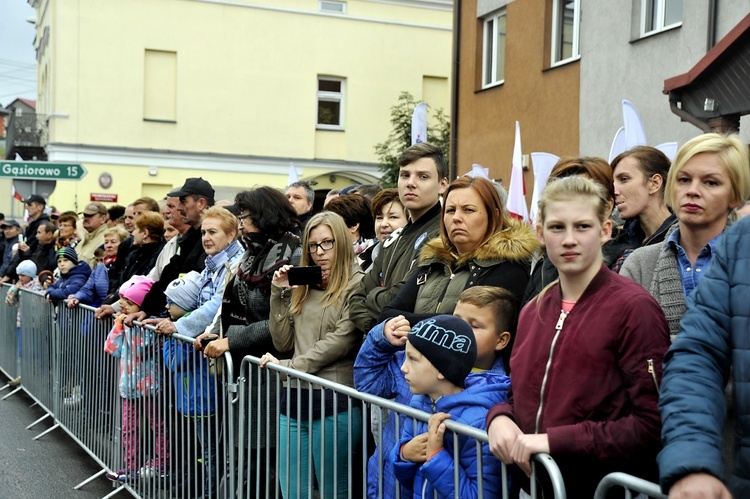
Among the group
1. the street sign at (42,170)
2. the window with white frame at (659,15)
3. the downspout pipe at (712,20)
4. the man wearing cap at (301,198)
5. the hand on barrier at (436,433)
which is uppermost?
the window with white frame at (659,15)

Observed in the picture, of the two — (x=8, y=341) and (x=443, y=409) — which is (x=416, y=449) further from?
(x=8, y=341)

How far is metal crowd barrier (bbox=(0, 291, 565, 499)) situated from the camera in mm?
4109

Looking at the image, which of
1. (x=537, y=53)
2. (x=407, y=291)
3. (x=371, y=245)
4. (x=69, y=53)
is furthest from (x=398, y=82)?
(x=407, y=291)

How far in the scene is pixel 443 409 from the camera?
11.2 feet

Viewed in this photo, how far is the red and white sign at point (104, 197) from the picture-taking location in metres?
26.7

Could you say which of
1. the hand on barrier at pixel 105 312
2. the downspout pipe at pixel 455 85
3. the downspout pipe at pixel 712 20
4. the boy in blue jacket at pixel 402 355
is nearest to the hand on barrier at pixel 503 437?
the boy in blue jacket at pixel 402 355

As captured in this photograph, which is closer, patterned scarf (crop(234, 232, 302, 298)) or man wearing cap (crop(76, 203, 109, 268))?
patterned scarf (crop(234, 232, 302, 298))

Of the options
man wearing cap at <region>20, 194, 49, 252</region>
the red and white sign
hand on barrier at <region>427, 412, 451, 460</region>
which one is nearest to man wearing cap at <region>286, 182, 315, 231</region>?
hand on barrier at <region>427, 412, 451, 460</region>

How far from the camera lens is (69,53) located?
26438mm

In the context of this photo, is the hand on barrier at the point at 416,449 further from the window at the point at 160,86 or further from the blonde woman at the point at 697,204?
the window at the point at 160,86

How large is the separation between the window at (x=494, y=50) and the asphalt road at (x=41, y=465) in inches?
439

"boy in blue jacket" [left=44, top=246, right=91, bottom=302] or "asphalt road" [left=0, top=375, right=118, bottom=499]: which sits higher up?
"boy in blue jacket" [left=44, top=246, right=91, bottom=302]

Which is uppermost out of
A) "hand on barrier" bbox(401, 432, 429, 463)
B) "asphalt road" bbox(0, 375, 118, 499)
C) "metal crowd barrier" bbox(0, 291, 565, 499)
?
"hand on barrier" bbox(401, 432, 429, 463)

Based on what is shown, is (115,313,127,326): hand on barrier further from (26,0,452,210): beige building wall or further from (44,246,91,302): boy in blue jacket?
(26,0,452,210): beige building wall
